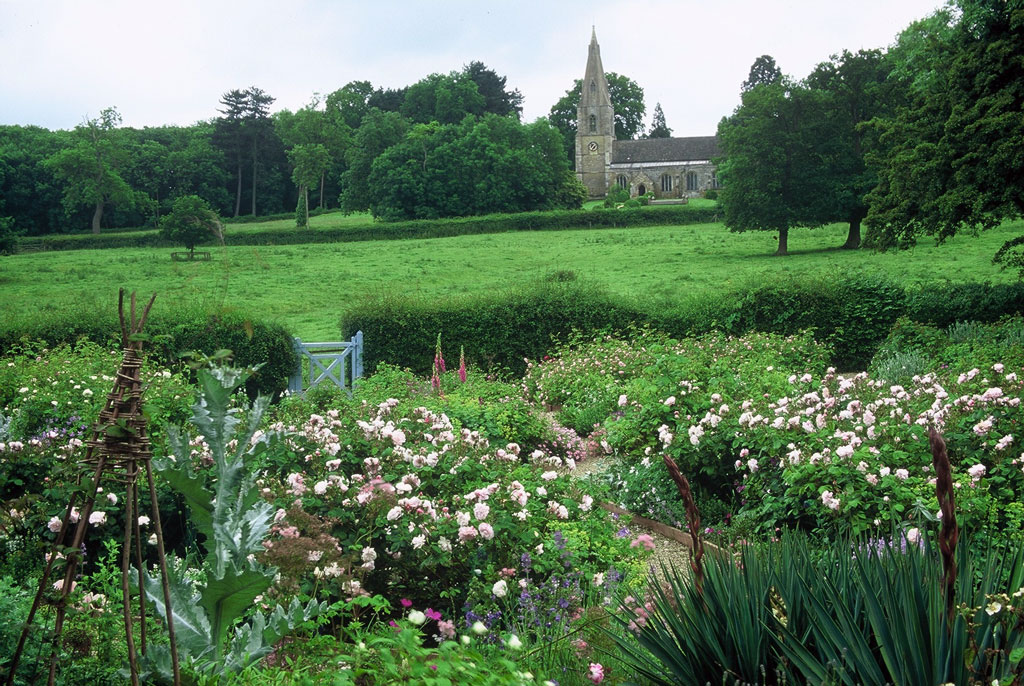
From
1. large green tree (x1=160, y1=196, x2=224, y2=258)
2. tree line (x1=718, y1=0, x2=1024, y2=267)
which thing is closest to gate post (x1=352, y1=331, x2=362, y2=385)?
large green tree (x1=160, y1=196, x2=224, y2=258)

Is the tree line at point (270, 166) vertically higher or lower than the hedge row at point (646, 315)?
higher

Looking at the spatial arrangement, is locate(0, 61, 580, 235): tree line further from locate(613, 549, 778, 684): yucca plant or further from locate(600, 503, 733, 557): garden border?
locate(613, 549, 778, 684): yucca plant

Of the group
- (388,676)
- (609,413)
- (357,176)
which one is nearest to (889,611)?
(388,676)

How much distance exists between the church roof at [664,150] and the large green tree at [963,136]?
6378cm

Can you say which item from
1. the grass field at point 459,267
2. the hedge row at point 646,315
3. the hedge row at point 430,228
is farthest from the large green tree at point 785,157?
the hedge row at point 646,315

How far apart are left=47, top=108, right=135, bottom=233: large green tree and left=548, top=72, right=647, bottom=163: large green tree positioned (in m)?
52.5

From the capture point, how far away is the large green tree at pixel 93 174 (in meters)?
35.4

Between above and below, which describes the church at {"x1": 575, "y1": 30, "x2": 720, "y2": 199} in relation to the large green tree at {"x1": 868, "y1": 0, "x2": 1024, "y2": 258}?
above

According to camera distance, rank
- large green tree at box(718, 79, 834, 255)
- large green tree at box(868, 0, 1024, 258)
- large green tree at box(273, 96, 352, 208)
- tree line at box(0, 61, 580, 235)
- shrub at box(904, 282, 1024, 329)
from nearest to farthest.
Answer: large green tree at box(868, 0, 1024, 258), shrub at box(904, 282, 1024, 329), large green tree at box(718, 79, 834, 255), tree line at box(0, 61, 580, 235), large green tree at box(273, 96, 352, 208)

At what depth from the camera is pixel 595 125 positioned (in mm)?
82938

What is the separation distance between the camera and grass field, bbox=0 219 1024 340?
24.2 m

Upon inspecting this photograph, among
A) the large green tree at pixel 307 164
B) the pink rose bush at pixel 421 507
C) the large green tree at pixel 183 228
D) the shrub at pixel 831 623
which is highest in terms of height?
the large green tree at pixel 307 164

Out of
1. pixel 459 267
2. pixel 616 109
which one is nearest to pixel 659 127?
pixel 616 109

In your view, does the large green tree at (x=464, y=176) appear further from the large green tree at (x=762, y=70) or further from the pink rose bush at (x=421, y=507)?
the pink rose bush at (x=421, y=507)
